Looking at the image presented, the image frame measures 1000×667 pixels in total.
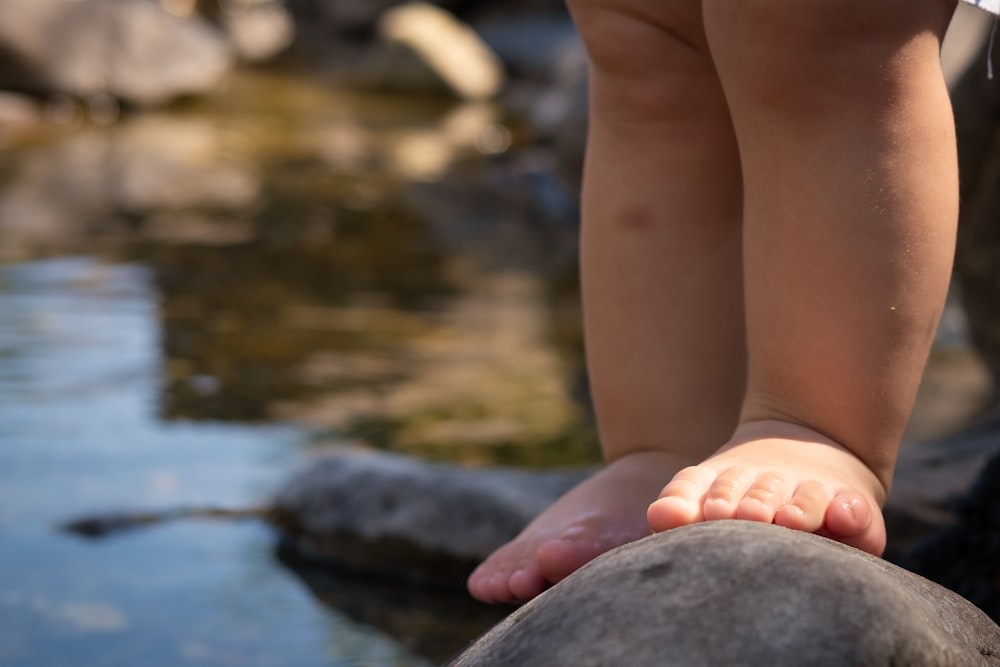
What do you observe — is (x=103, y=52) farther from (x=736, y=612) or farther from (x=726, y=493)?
(x=736, y=612)

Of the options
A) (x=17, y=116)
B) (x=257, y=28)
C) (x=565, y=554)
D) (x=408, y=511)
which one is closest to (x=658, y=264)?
(x=565, y=554)

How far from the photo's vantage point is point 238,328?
3.65m

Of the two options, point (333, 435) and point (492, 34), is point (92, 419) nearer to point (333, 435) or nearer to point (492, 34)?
point (333, 435)

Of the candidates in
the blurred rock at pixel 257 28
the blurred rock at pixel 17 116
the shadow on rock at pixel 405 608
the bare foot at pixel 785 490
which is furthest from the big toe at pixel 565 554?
the blurred rock at pixel 257 28

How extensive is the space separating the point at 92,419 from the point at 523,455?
0.84 metres

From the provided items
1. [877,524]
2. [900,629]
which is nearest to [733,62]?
[877,524]

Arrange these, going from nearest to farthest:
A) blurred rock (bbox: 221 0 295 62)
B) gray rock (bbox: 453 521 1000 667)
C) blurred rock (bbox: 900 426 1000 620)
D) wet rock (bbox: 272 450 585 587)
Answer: gray rock (bbox: 453 521 1000 667), blurred rock (bbox: 900 426 1000 620), wet rock (bbox: 272 450 585 587), blurred rock (bbox: 221 0 295 62)

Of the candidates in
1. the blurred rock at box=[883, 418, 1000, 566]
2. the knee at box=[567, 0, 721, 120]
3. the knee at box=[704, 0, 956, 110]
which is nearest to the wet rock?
the blurred rock at box=[883, 418, 1000, 566]

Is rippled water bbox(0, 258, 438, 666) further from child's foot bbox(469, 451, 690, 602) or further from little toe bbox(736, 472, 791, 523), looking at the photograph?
little toe bbox(736, 472, 791, 523)

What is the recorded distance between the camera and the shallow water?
6.46 ft

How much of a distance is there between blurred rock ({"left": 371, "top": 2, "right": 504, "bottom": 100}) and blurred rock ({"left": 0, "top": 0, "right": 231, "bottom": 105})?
1.62 meters

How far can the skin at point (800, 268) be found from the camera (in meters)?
1.29

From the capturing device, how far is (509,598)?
5.00ft

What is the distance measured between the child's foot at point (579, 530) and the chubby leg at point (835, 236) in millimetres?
182
